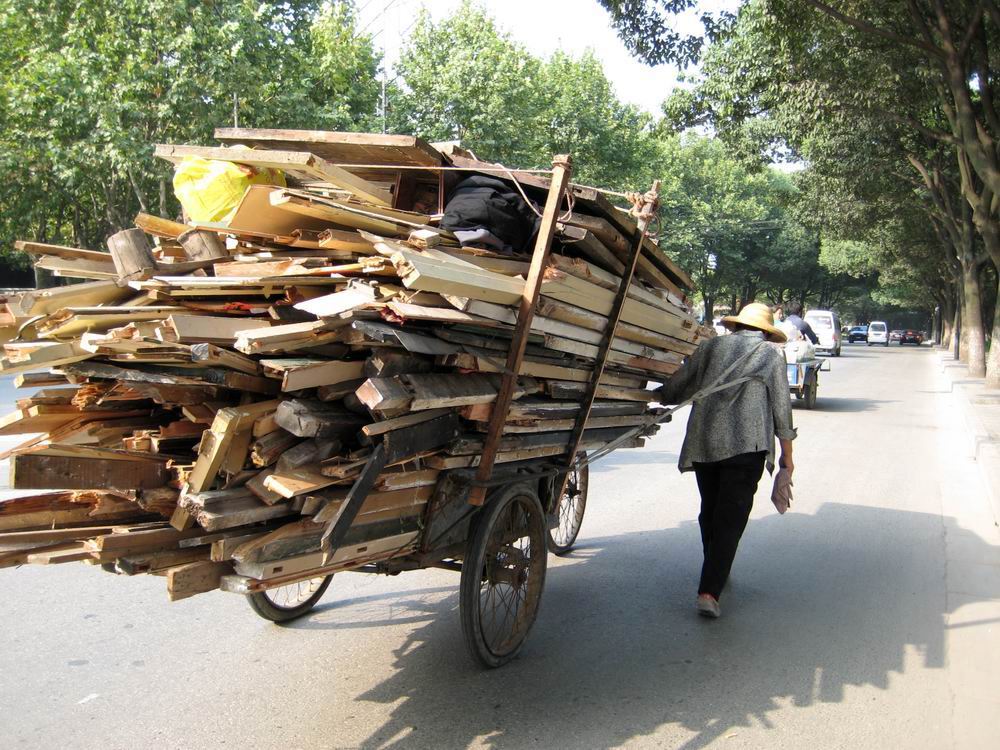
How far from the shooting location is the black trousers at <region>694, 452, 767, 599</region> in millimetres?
4766

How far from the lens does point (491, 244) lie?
141 inches

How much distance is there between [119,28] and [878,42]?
13321 millimetres

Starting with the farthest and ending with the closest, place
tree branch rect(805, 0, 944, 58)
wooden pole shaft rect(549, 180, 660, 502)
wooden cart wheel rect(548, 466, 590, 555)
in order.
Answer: tree branch rect(805, 0, 944, 58), wooden cart wheel rect(548, 466, 590, 555), wooden pole shaft rect(549, 180, 660, 502)

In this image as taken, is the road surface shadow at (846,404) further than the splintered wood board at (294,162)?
Yes

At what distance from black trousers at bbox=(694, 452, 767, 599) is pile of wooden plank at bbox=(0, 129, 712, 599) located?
172 cm

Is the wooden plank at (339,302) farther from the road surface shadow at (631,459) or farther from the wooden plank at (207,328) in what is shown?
the road surface shadow at (631,459)

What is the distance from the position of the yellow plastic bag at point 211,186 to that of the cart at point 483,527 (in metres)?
1.26

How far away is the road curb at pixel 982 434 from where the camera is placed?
324 inches

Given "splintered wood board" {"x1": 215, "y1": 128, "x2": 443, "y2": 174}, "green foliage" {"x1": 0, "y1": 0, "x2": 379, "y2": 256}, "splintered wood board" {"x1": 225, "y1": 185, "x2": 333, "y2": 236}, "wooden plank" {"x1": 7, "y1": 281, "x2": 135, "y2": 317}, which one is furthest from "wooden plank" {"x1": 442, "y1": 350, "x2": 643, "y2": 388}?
"green foliage" {"x1": 0, "y1": 0, "x2": 379, "y2": 256}

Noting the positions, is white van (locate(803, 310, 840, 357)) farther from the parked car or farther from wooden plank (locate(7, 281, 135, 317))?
the parked car

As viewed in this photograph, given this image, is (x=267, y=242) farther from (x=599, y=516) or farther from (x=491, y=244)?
(x=599, y=516)

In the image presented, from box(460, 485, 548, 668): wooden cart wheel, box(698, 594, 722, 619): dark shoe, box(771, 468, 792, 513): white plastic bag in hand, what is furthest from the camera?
box(771, 468, 792, 513): white plastic bag in hand

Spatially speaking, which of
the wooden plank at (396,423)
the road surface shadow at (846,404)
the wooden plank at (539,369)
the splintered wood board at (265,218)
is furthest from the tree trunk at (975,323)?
the splintered wood board at (265,218)

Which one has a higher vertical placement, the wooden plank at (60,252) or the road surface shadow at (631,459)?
the wooden plank at (60,252)
